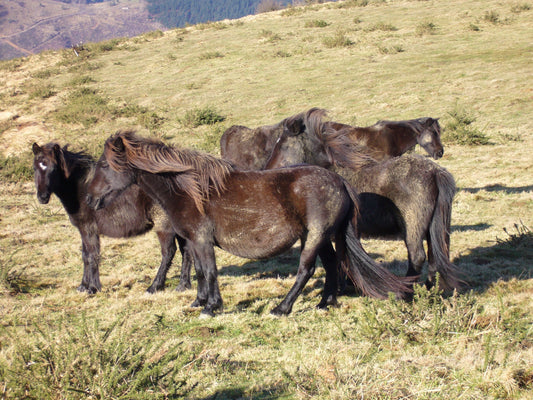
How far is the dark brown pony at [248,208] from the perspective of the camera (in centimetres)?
429

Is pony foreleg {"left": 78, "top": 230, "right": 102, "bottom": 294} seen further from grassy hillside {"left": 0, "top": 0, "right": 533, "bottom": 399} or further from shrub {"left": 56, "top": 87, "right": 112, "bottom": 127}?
shrub {"left": 56, "top": 87, "right": 112, "bottom": 127}

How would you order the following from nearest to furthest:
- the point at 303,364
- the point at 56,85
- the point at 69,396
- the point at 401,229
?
1. the point at 69,396
2. the point at 303,364
3. the point at 401,229
4. the point at 56,85

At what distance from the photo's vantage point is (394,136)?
8.43m

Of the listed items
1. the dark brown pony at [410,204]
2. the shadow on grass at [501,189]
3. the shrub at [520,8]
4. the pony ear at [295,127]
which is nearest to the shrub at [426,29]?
the shrub at [520,8]

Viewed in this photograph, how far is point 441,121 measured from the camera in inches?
588

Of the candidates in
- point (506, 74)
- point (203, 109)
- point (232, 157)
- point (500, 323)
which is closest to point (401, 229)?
point (500, 323)

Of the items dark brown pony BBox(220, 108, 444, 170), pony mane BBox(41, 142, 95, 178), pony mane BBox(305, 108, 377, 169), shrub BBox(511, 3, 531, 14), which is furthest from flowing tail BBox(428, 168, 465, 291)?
shrub BBox(511, 3, 531, 14)

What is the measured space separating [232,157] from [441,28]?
21.4m

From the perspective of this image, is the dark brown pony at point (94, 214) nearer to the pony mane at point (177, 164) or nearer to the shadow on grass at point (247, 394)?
the pony mane at point (177, 164)

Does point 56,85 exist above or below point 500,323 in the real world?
above

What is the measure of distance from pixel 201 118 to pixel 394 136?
10872mm

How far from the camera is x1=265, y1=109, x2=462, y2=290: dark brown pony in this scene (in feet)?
15.9

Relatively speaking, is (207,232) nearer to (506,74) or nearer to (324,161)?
(324,161)

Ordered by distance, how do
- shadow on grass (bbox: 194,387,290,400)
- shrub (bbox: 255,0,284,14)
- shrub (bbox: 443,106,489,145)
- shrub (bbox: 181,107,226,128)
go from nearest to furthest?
shadow on grass (bbox: 194,387,290,400), shrub (bbox: 443,106,489,145), shrub (bbox: 181,107,226,128), shrub (bbox: 255,0,284,14)
